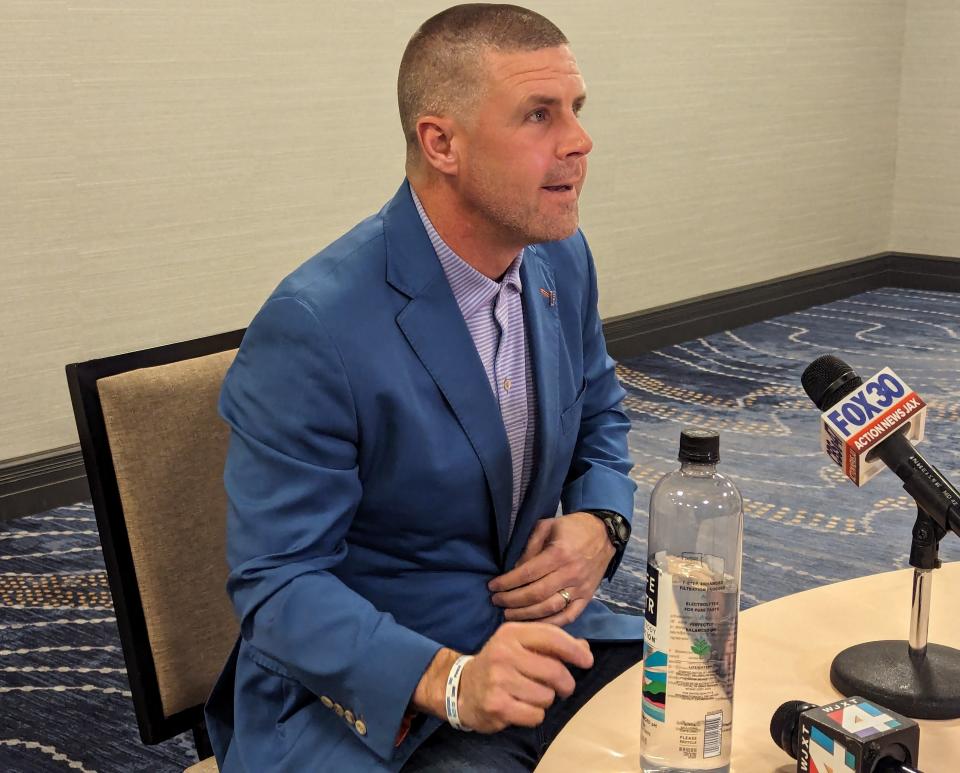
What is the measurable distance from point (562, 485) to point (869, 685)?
1.98 ft

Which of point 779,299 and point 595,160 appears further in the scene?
point 779,299

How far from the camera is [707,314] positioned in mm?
6082

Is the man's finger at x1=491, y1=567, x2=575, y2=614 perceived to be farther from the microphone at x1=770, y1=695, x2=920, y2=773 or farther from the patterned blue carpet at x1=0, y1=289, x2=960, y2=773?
the microphone at x1=770, y1=695, x2=920, y2=773

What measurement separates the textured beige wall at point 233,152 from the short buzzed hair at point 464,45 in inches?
90.2

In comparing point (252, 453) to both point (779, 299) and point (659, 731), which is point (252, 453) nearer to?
point (659, 731)

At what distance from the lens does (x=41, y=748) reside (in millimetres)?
2559

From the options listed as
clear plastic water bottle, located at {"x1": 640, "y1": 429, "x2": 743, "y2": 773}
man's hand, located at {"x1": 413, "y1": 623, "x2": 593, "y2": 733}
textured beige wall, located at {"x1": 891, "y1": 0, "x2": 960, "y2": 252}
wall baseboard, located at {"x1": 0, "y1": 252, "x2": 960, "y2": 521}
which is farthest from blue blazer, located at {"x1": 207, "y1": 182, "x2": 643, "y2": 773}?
textured beige wall, located at {"x1": 891, "y1": 0, "x2": 960, "y2": 252}

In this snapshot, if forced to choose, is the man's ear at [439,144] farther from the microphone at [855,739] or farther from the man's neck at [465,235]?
the microphone at [855,739]

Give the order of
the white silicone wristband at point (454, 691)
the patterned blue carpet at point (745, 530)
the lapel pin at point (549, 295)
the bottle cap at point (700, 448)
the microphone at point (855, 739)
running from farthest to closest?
1. the patterned blue carpet at point (745, 530)
2. the lapel pin at point (549, 295)
3. the white silicone wristband at point (454, 691)
4. the bottle cap at point (700, 448)
5. the microphone at point (855, 739)

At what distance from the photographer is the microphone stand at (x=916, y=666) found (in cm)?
115

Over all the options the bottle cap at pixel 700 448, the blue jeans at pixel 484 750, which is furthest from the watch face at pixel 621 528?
the bottle cap at pixel 700 448

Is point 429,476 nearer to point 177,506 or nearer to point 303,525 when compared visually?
point 303,525

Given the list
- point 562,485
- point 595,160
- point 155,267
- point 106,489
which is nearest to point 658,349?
point 595,160

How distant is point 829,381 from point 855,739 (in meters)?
0.33
